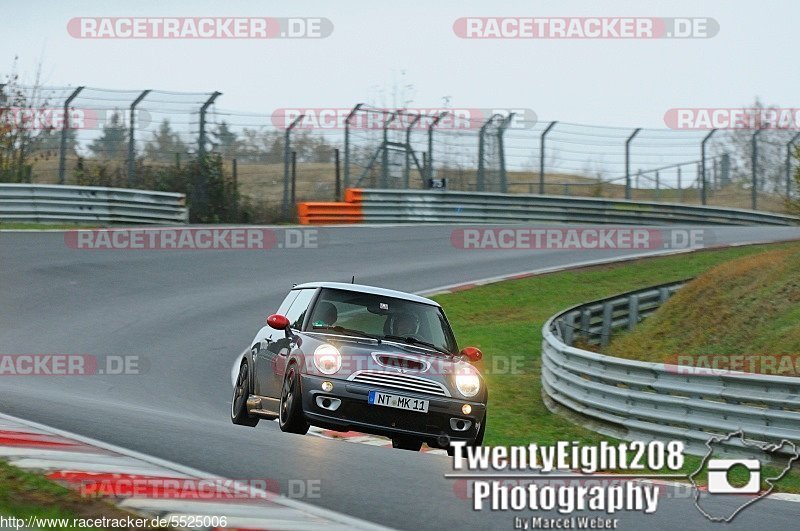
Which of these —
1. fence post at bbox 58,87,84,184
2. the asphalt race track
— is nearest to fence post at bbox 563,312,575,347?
the asphalt race track

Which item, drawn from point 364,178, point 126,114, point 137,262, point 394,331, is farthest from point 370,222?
point 394,331

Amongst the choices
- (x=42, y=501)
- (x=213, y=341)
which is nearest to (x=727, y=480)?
(x=42, y=501)

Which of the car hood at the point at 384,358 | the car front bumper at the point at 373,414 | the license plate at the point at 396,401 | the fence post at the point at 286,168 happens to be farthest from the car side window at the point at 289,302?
the fence post at the point at 286,168

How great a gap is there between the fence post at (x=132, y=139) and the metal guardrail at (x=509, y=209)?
5.63m

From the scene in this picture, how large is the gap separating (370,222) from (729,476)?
856 inches

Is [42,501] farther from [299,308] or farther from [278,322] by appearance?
[299,308]

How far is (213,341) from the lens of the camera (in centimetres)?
1683

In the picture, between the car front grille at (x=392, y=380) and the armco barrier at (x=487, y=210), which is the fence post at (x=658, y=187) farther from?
the car front grille at (x=392, y=380)

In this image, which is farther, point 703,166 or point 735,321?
point 703,166

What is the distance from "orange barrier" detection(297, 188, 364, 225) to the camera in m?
30.5

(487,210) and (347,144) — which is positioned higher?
(347,144)

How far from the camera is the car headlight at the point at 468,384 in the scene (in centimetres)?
937

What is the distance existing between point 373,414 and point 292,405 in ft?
2.28

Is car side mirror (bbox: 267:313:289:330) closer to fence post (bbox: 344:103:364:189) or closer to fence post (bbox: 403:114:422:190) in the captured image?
fence post (bbox: 344:103:364:189)
